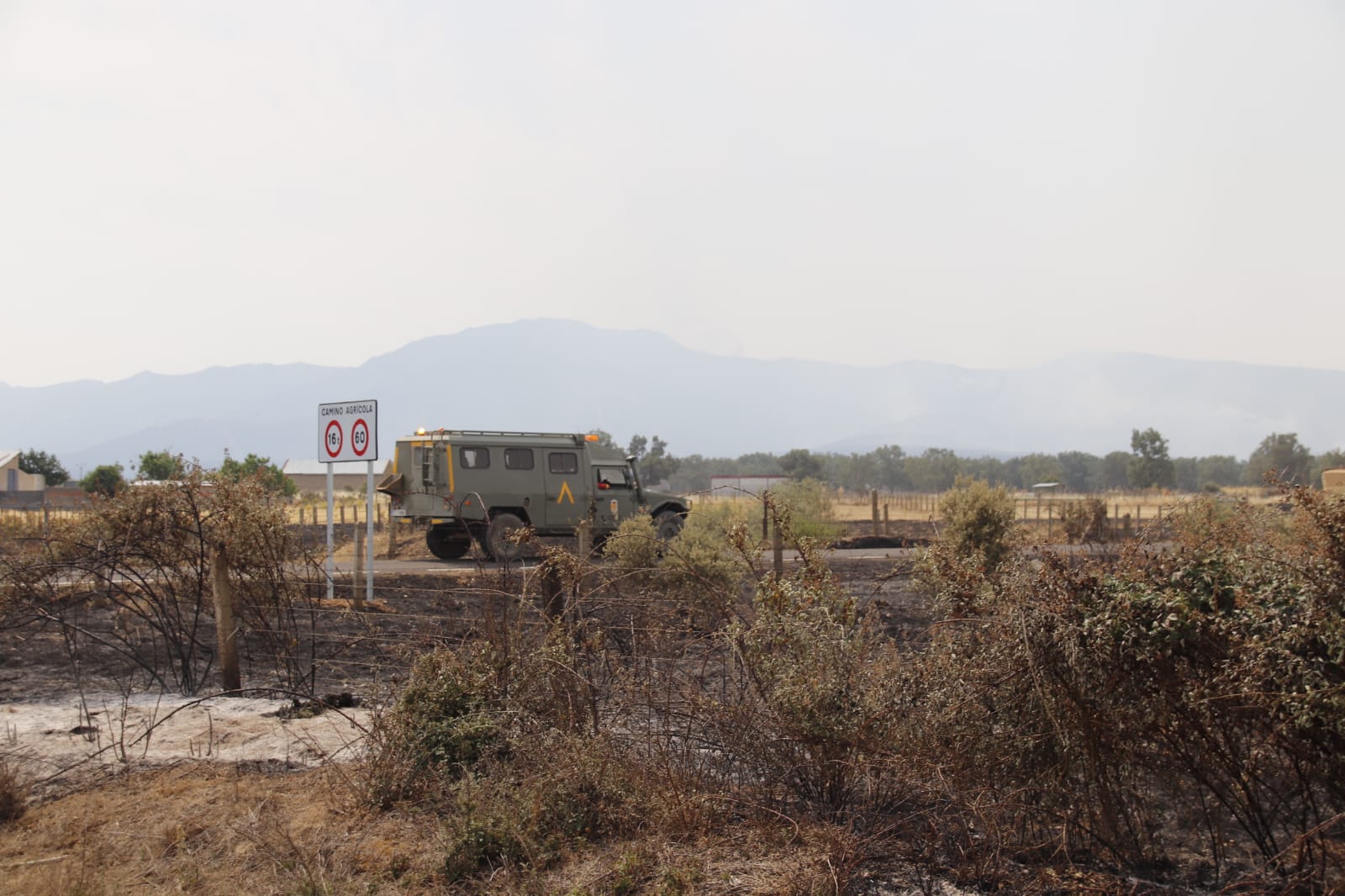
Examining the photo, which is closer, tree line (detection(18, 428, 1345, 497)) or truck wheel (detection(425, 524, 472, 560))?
truck wheel (detection(425, 524, 472, 560))

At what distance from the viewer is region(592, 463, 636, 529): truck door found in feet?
73.9

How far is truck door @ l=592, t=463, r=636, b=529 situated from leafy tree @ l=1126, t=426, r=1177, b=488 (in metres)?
75.0

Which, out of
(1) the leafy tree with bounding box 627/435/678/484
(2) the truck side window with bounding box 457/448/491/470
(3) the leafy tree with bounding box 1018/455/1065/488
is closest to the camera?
(2) the truck side window with bounding box 457/448/491/470

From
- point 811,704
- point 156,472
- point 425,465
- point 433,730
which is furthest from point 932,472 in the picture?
point 811,704

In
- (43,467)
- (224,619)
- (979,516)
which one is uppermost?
(43,467)

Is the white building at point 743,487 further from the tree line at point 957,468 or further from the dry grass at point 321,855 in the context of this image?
the tree line at point 957,468

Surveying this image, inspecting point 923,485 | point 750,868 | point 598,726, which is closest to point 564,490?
point 598,726

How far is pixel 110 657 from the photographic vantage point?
9695 mm

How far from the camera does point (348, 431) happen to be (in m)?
14.0

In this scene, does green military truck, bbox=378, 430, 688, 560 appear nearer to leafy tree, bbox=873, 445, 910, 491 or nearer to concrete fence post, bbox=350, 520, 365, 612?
concrete fence post, bbox=350, 520, 365, 612

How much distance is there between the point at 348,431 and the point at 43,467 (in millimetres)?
76615

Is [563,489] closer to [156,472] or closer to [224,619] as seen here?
[224,619]

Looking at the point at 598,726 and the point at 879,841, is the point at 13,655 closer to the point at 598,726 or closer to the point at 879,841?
the point at 598,726

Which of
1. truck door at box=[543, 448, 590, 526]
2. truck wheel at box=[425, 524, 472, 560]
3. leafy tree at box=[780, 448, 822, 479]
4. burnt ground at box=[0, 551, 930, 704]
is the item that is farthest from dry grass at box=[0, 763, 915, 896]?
leafy tree at box=[780, 448, 822, 479]
